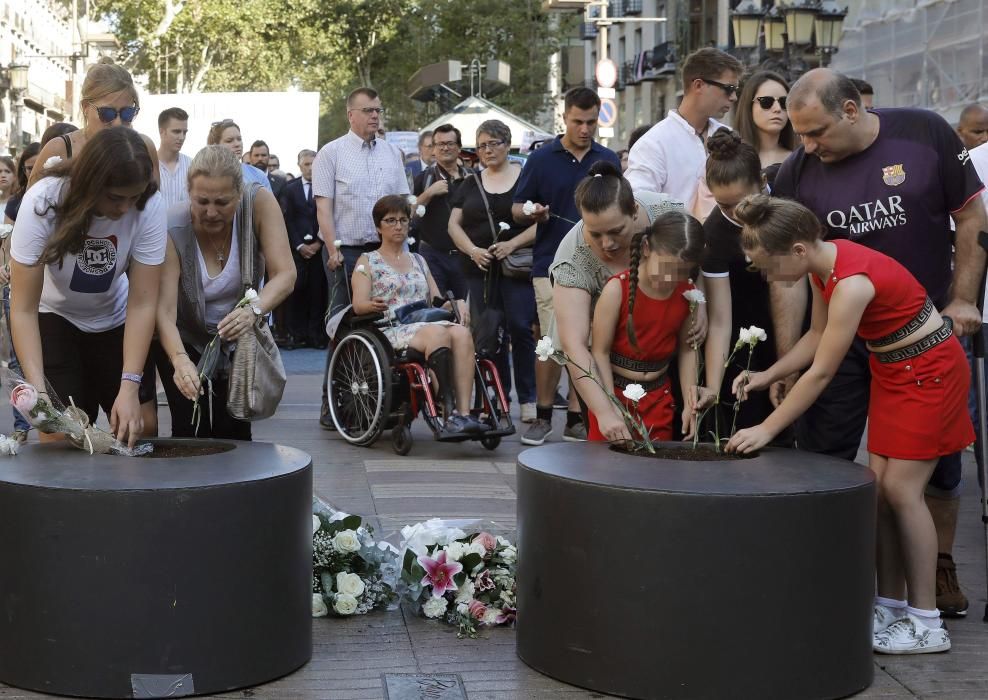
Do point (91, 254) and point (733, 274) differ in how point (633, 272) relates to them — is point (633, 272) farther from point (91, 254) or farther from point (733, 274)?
point (91, 254)

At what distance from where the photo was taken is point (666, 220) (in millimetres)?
4777

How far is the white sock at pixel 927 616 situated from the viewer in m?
4.73

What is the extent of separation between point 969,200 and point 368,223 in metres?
5.53

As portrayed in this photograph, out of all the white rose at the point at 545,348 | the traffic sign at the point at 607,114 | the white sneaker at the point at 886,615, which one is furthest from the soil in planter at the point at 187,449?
the traffic sign at the point at 607,114

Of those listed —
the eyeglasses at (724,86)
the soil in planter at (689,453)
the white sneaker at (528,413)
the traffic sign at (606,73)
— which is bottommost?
the white sneaker at (528,413)

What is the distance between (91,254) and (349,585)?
A: 1.43m

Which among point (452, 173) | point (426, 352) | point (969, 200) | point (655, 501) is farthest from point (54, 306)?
point (452, 173)

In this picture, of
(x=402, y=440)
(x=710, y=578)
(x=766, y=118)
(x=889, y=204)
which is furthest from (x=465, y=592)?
(x=402, y=440)

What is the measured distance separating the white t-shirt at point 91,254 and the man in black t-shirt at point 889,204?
2221 millimetres

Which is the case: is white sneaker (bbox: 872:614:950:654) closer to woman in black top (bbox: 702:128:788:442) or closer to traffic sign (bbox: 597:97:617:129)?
woman in black top (bbox: 702:128:788:442)

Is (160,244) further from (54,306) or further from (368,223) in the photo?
(368,223)

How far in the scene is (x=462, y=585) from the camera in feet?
16.5

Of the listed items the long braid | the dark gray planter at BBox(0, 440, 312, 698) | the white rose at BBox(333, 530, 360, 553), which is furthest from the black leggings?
the long braid

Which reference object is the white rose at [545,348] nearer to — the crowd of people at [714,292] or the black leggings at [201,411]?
the crowd of people at [714,292]
